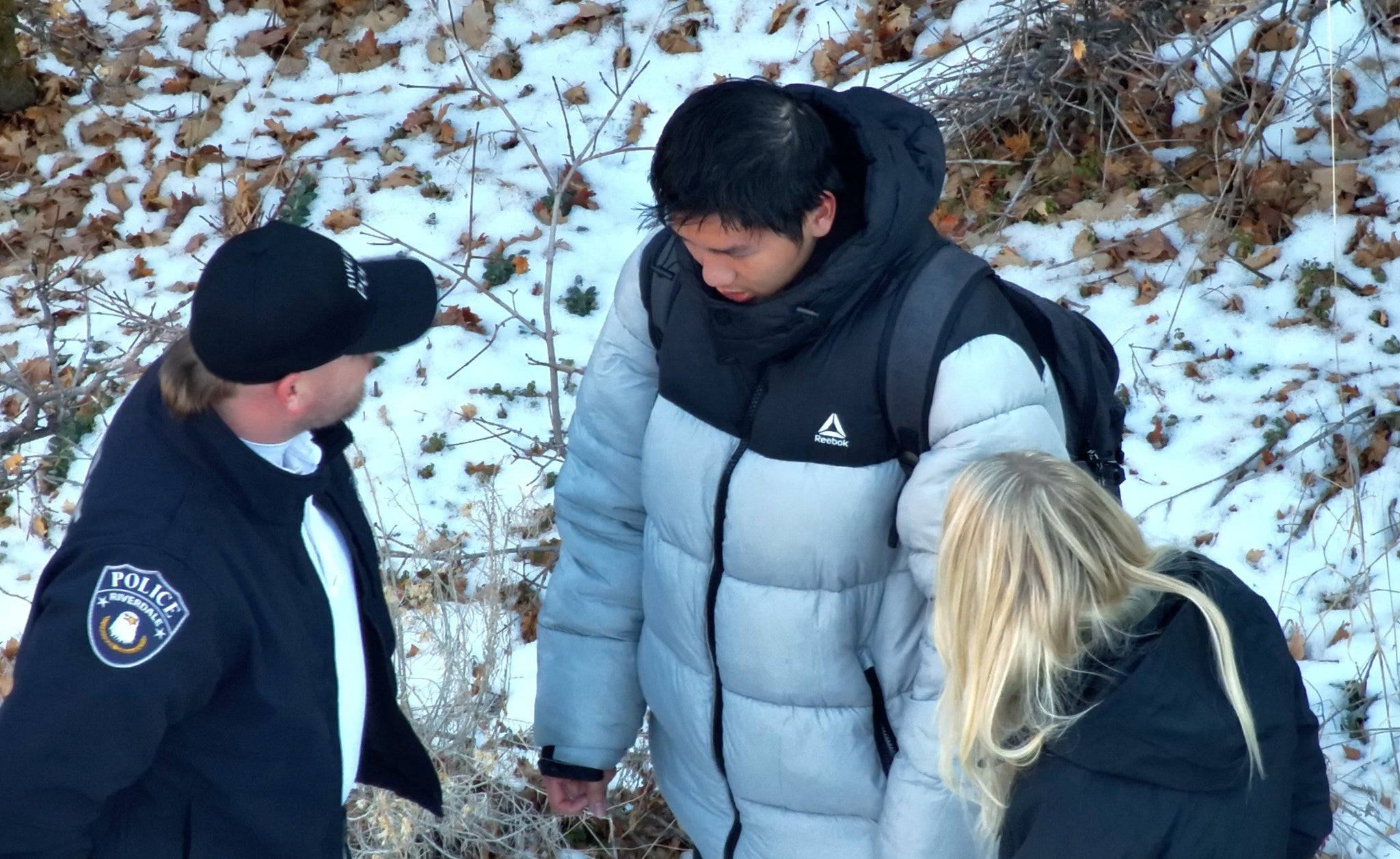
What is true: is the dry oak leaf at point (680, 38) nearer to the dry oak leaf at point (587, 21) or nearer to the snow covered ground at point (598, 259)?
the snow covered ground at point (598, 259)

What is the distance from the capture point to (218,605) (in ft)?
5.85

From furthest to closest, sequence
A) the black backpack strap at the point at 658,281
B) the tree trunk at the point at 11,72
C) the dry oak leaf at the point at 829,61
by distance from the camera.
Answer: the tree trunk at the point at 11,72 < the dry oak leaf at the point at 829,61 < the black backpack strap at the point at 658,281

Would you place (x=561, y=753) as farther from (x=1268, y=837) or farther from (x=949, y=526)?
(x=1268, y=837)

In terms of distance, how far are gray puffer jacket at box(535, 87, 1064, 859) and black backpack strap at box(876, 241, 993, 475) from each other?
0.07 feet

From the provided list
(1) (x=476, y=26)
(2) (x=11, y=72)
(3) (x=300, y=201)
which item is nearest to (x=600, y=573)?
(3) (x=300, y=201)

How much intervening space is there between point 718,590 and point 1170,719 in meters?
0.79

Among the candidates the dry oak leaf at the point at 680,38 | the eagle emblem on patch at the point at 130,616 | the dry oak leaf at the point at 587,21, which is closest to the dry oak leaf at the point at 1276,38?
the dry oak leaf at the point at 680,38

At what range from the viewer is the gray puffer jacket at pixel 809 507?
194 centimetres

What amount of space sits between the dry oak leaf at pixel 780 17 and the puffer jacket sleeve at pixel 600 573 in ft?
13.0

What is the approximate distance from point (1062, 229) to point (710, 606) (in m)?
3.25

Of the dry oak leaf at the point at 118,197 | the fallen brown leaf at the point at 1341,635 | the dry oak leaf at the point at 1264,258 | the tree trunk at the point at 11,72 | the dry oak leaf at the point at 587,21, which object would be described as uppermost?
the tree trunk at the point at 11,72

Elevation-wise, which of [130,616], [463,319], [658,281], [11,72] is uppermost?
[11,72]

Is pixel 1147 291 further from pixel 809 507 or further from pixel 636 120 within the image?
pixel 809 507

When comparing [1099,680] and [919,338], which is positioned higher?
[919,338]
